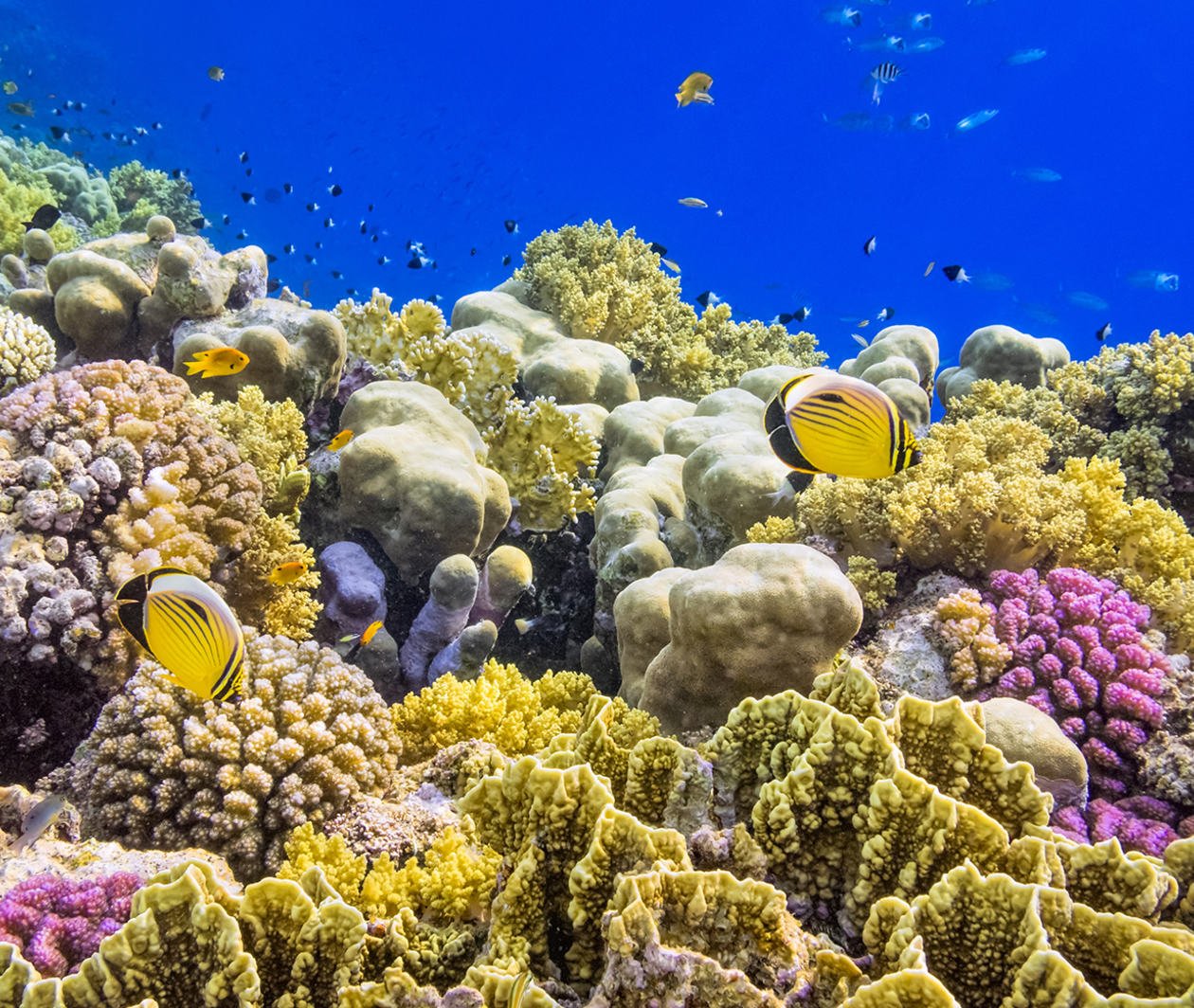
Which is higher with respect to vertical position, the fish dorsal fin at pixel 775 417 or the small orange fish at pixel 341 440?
the small orange fish at pixel 341 440

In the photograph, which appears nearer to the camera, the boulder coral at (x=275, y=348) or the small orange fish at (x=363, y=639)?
the small orange fish at (x=363, y=639)

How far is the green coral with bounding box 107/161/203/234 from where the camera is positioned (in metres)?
16.8

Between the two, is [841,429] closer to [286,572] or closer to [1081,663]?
[1081,663]

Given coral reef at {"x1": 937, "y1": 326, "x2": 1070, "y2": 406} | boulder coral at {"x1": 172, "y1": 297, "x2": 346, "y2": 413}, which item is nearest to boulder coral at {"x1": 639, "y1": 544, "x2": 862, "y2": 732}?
boulder coral at {"x1": 172, "y1": 297, "x2": 346, "y2": 413}

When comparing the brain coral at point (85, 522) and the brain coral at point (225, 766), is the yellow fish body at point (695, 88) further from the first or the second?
the brain coral at point (225, 766)

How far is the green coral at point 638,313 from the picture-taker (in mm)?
8844

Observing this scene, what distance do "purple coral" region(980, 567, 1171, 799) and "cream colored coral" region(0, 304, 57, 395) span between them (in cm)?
732

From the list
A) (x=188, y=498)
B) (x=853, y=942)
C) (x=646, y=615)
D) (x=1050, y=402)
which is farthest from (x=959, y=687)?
(x=188, y=498)

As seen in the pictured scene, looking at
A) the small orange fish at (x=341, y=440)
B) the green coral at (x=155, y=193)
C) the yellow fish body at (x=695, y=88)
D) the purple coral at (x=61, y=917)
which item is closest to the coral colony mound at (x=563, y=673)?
the purple coral at (x=61, y=917)

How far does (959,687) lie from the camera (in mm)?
3676

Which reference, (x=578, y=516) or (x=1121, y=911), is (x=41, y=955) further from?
(x=578, y=516)

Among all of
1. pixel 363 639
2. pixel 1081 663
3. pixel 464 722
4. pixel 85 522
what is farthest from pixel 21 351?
pixel 1081 663

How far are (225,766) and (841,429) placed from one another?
2.94 m

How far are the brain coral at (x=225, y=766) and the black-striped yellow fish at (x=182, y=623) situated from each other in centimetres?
97
